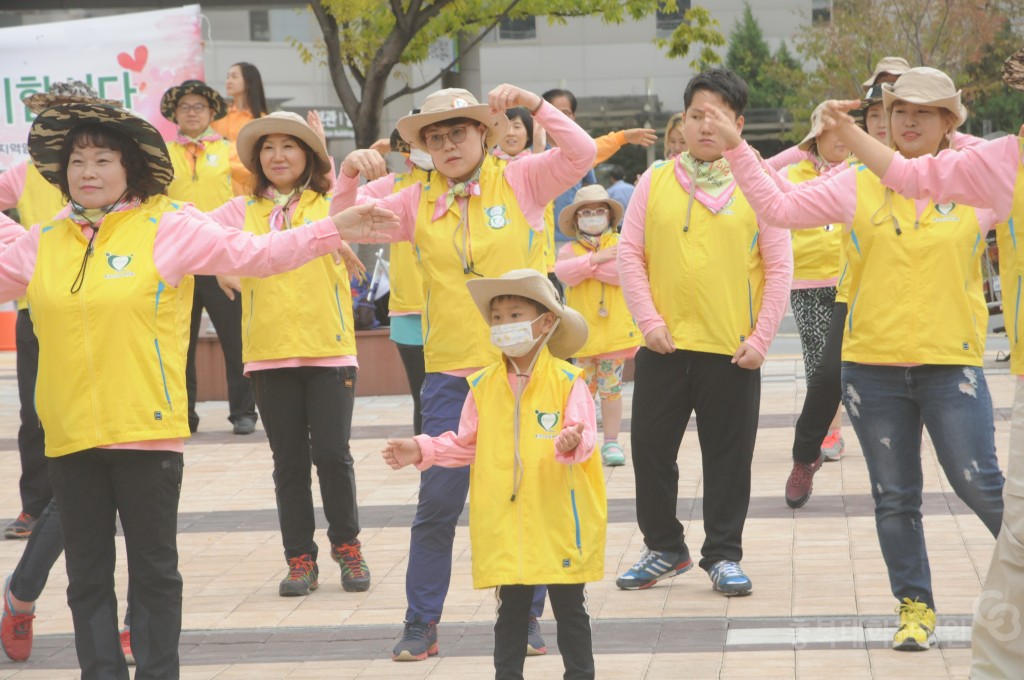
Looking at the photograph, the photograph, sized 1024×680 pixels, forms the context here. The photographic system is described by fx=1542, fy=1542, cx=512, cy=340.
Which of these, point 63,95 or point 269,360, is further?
point 63,95

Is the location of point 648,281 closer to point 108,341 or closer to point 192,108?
point 108,341

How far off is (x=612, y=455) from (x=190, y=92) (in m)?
3.78

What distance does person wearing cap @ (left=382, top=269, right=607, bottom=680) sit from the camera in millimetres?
4898

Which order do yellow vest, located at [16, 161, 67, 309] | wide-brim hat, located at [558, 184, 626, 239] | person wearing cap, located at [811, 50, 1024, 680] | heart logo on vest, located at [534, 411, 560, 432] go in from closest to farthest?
person wearing cap, located at [811, 50, 1024, 680] < heart logo on vest, located at [534, 411, 560, 432] < yellow vest, located at [16, 161, 67, 309] < wide-brim hat, located at [558, 184, 626, 239]

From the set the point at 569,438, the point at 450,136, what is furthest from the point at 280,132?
the point at 569,438

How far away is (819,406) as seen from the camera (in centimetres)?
822

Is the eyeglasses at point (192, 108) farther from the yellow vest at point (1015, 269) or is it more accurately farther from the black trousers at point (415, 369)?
the yellow vest at point (1015, 269)

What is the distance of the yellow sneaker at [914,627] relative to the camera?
549 centimetres

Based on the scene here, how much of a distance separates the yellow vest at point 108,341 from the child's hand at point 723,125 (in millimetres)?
1823

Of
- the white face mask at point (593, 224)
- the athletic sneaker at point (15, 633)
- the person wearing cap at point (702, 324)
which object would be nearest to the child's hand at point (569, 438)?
the person wearing cap at point (702, 324)

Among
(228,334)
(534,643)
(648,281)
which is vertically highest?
(648,281)

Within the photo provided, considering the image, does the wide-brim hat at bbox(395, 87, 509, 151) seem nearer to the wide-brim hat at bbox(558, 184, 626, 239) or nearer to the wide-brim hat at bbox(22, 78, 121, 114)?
the wide-brim hat at bbox(22, 78, 121, 114)

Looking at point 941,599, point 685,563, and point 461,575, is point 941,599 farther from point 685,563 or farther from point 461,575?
point 461,575

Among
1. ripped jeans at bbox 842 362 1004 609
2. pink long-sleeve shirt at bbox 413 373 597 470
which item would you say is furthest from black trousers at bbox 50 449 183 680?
ripped jeans at bbox 842 362 1004 609
